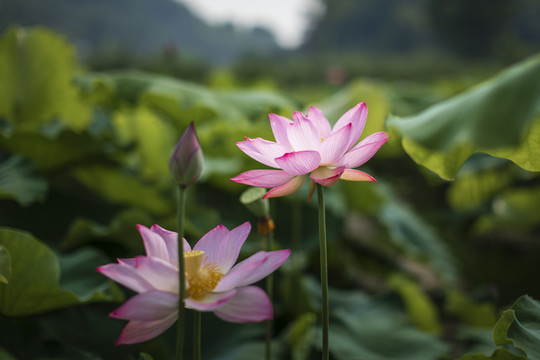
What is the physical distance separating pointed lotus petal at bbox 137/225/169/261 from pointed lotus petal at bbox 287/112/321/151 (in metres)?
0.13

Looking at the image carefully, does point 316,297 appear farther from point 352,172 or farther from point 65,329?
point 352,172

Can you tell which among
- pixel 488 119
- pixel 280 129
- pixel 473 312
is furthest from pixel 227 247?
pixel 473 312

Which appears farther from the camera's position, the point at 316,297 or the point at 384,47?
the point at 384,47

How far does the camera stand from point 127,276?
32 cm

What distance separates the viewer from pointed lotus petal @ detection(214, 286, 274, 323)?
322 mm

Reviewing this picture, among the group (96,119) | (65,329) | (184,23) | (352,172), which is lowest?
(65,329)

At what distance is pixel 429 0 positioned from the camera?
2253 cm

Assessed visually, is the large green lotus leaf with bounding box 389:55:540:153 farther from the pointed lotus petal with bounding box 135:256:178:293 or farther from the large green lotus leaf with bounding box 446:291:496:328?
the large green lotus leaf with bounding box 446:291:496:328

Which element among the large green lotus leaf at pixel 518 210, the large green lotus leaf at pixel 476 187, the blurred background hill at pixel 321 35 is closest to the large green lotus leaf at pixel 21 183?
the blurred background hill at pixel 321 35

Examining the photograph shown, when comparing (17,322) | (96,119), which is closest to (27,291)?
(17,322)

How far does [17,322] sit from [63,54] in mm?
672

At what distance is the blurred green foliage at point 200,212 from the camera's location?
18.0 inches

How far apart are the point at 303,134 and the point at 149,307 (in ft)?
0.57

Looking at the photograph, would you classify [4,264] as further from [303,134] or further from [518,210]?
[518,210]
